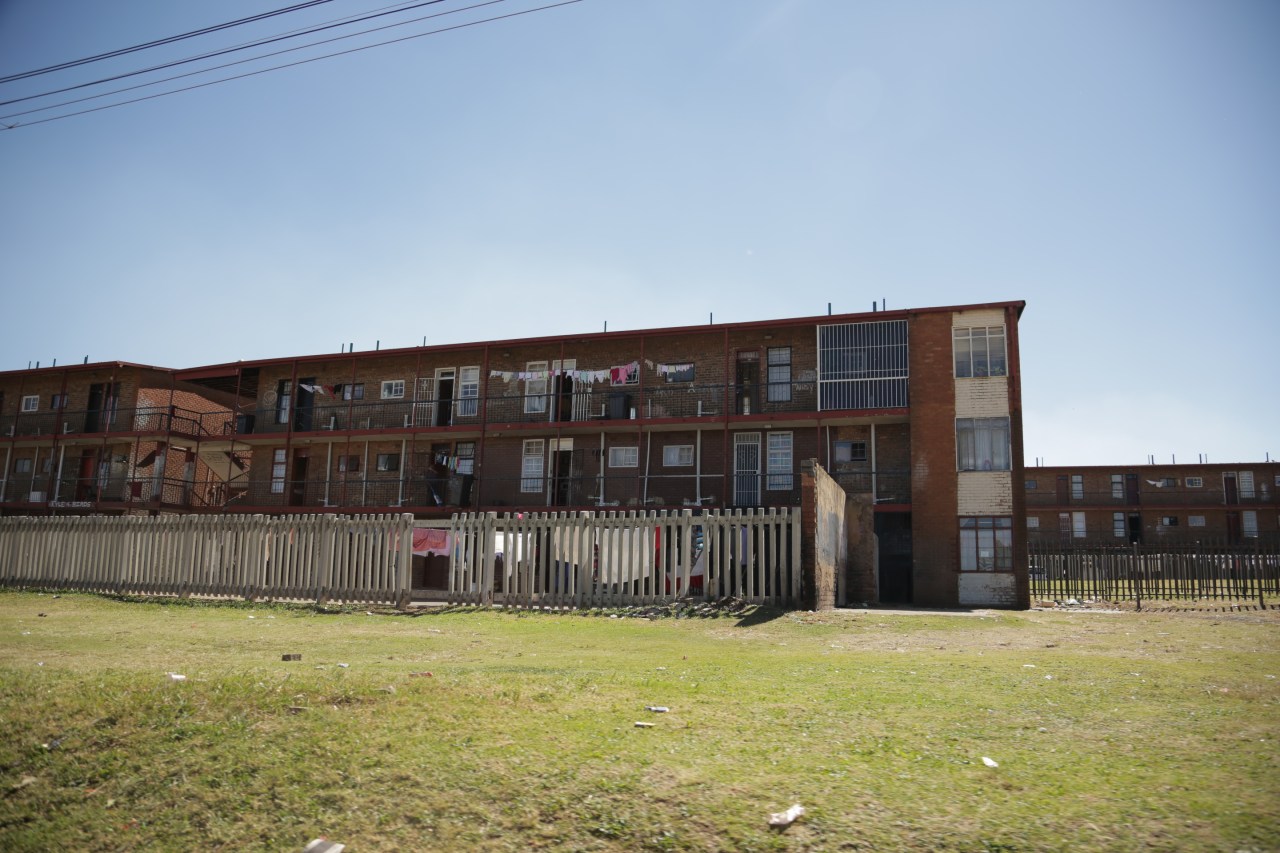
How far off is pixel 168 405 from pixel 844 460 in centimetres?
2950

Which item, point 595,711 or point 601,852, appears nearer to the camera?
point 601,852

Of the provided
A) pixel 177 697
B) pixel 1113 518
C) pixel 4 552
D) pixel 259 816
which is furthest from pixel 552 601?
pixel 1113 518

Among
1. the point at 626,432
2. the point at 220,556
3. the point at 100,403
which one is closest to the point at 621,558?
the point at 220,556

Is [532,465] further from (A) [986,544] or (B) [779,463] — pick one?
(A) [986,544]

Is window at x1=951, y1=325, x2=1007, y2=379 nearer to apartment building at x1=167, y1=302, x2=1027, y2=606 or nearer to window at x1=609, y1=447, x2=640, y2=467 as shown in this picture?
apartment building at x1=167, y1=302, x2=1027, y2=606

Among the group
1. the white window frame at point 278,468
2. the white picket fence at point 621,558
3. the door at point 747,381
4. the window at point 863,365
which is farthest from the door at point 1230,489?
the white window frame at point 278,468

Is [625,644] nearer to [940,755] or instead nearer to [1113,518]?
[940,755]

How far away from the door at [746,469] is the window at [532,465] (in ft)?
23.7

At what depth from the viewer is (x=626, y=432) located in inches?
1249

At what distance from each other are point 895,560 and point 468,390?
17201 mm

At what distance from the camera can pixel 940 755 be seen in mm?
4641

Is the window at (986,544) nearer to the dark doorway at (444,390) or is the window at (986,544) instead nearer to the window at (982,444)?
the window at (982,444)

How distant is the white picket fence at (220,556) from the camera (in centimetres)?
1675

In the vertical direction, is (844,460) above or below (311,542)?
above
